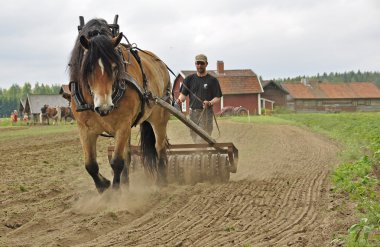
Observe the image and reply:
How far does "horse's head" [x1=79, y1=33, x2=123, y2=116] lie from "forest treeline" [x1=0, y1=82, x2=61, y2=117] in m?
155

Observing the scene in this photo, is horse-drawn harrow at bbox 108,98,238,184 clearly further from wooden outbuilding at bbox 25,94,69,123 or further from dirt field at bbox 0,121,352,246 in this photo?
wooden outbuilding at bbox 25,94,69,123

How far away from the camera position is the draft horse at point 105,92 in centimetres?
630

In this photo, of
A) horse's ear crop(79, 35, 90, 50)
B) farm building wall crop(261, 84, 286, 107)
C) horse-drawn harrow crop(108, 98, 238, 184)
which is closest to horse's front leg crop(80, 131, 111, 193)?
horse's ear crop(79, 35, 90, 50)

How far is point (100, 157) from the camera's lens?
14773mm

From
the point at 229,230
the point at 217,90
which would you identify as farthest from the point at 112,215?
the point at 217,90

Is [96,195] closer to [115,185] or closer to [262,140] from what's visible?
[115,185]

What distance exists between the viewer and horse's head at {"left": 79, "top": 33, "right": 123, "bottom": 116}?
20.2 feet

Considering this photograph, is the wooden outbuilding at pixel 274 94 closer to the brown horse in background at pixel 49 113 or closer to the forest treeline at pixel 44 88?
the brown horse in background at pixel 49 113

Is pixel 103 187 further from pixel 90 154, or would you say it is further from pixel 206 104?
pixel 206 104

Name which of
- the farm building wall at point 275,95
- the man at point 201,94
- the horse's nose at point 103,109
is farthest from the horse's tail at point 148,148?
the farm building wall at point 275,95

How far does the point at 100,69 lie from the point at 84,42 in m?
0.39

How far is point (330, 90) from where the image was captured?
84188 mm

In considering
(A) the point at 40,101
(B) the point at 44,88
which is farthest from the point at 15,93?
(A) the point at 40,101

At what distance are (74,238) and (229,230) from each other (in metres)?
1.43
